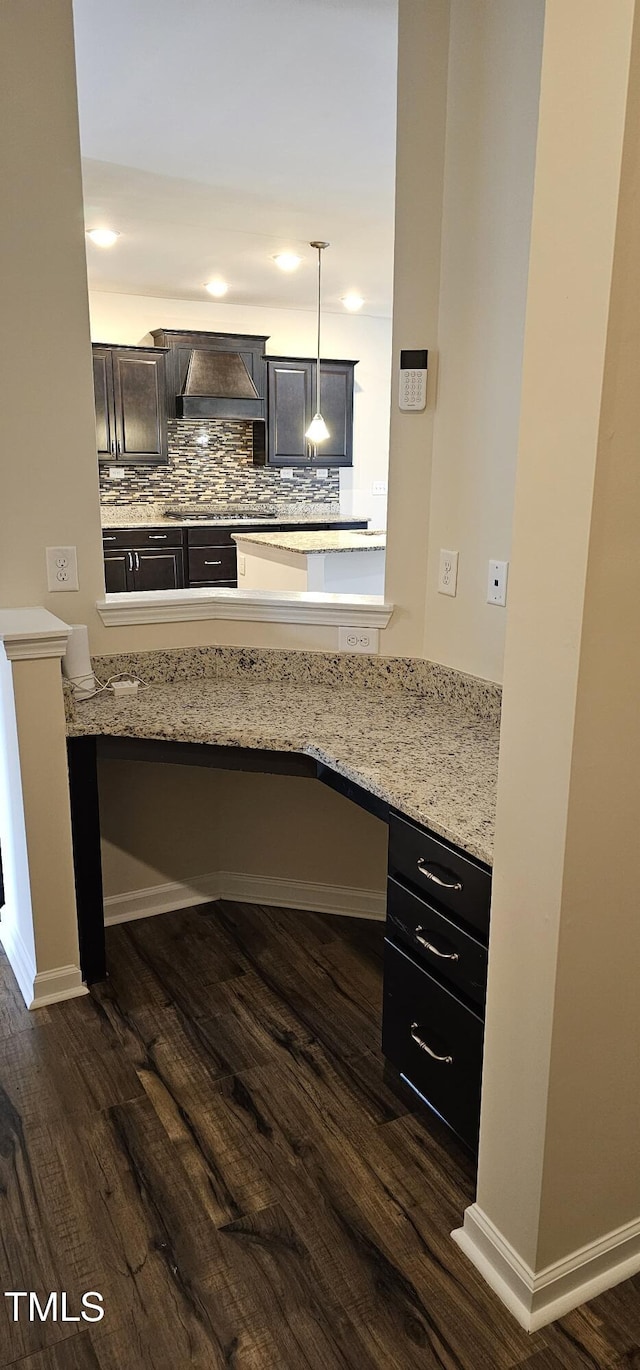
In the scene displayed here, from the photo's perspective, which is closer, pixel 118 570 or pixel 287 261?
pixel 287 261

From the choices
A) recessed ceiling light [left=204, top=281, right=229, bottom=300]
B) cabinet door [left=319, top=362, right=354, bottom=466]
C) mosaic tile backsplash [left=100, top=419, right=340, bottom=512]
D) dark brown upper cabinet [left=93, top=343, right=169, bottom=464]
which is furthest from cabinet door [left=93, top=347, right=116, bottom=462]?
cabinet door [left=319, top=362, right=354, bottom=466]

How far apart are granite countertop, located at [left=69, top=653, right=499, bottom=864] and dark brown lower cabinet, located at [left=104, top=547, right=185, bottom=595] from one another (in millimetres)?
4225

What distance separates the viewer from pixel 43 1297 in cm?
163

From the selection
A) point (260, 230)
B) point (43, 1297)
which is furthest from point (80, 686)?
point (260, 230)

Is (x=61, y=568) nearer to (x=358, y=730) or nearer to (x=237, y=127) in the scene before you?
(x=358, y=730)

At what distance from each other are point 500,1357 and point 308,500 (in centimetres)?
740

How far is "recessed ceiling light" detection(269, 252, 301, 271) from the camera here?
5695mm

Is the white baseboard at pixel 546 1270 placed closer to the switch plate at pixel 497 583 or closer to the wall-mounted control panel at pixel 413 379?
the switch plate at pixel 497 583

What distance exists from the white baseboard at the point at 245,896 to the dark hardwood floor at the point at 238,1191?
27 centimetres

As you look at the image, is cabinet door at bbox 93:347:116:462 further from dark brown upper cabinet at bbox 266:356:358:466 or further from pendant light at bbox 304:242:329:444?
pendant light at bbox 304:242:329:444

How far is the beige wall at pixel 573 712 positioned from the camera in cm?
119

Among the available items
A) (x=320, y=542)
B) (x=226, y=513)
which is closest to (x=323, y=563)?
(x=320, y=542)

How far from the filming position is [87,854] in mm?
2492

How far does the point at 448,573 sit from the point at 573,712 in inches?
49.8
